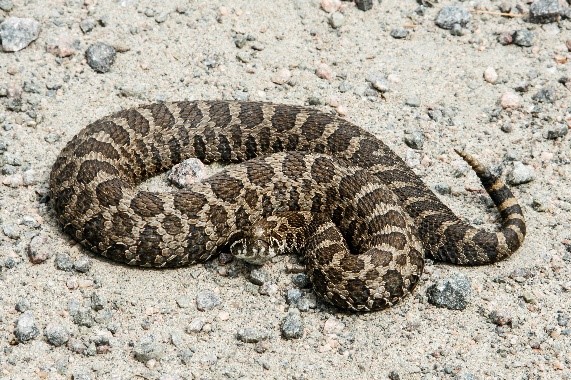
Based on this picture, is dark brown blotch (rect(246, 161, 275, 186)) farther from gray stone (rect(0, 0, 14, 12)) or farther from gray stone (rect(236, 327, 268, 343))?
gray stone (rect(0, 0, 14, 12))

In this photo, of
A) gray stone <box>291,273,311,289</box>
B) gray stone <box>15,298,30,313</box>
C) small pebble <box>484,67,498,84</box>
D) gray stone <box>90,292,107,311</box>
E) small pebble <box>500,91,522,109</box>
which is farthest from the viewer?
small pebble <box>484,67,498,84</box>

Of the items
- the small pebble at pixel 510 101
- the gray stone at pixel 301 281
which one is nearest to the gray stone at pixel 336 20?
the small pebble at pixel 510 101

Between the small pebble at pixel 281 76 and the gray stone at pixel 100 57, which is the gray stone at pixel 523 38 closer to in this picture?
the small pebble at pixel 281 76

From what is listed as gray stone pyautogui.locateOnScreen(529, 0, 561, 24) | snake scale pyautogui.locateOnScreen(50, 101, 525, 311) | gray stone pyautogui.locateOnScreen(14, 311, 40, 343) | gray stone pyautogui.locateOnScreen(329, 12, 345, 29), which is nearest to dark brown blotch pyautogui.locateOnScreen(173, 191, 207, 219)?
snake scale pyautogui.locateOnScreen(50, 101, 525, 311)

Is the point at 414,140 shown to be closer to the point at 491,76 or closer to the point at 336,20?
the point at 491,76

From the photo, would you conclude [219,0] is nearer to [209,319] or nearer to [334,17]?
[334,17]
